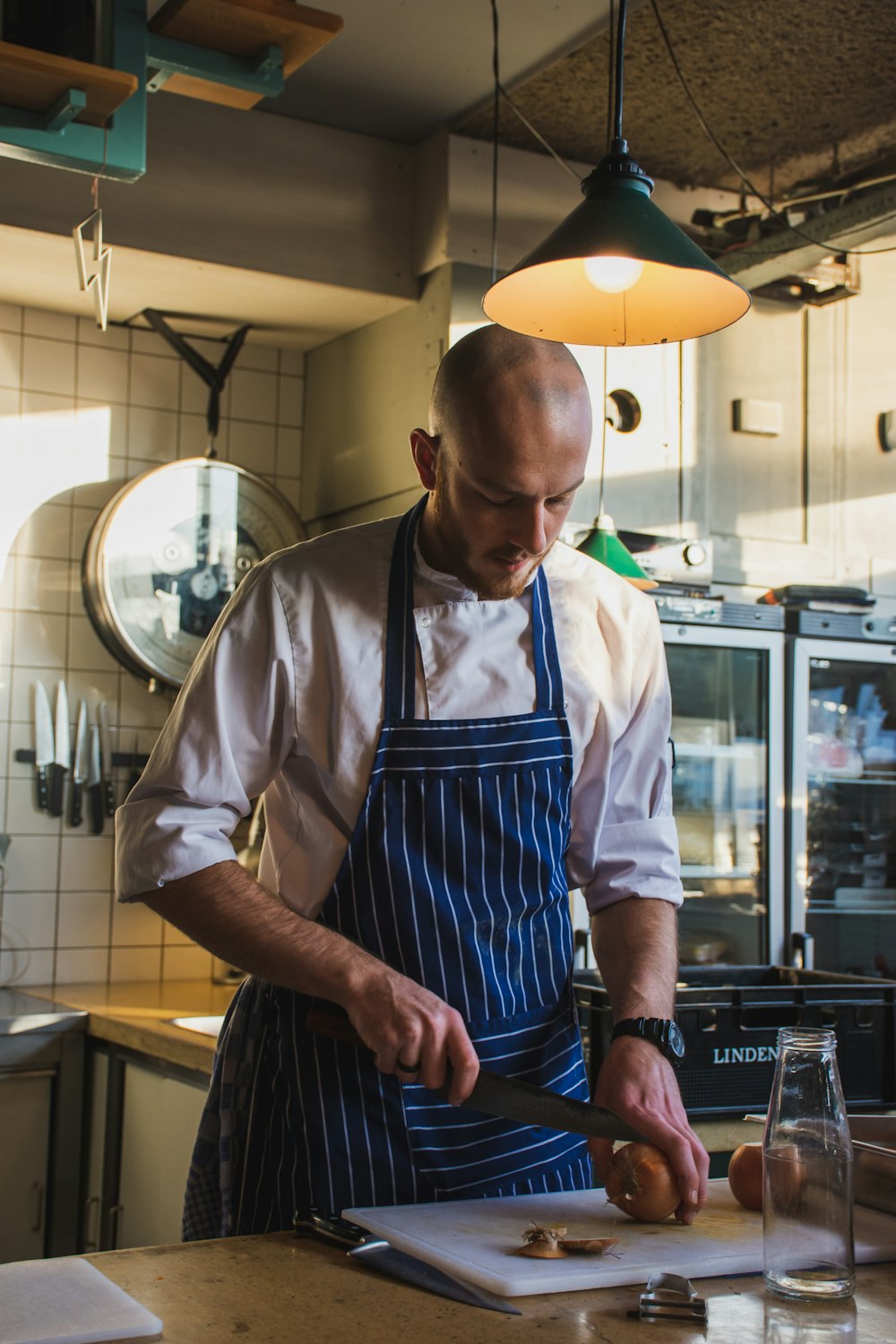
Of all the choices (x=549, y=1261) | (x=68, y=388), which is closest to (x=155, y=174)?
(x=68, y=388)

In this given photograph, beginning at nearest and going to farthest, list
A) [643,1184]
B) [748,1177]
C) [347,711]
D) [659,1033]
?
[643,1184] < [748,1177] < [659,1033] < [347,711]

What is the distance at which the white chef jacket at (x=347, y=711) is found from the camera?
1.74m

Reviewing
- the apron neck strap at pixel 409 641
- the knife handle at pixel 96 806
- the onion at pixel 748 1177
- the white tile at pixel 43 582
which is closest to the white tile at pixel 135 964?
the knife handle at pixel 96 806

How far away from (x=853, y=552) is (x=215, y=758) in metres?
3.02

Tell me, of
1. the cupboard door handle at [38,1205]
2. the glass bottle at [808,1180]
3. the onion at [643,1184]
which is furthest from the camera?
the cupboard door handle at [38,1205]

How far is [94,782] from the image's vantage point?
3.84 meters

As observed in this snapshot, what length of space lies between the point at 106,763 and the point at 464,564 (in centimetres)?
225

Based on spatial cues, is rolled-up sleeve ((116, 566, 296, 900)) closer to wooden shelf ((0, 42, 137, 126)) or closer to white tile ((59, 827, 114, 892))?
wooden shelf ((0, 42, 137, 126))

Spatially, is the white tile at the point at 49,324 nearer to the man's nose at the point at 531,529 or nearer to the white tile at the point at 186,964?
the white tile at the point at 186,964

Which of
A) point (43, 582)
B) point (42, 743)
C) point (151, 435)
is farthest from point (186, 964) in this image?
point (151, 435)

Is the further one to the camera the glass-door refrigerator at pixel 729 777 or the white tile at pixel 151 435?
the white tile at pixel 151 435

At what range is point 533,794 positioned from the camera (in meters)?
1.81

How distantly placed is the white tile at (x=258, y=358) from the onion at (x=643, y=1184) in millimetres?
3102

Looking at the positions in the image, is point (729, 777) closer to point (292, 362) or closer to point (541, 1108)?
point (292, 362)
